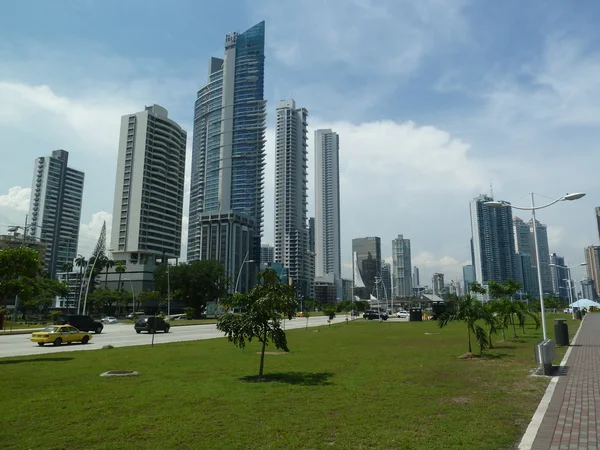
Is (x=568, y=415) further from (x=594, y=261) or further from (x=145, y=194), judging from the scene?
(x=594, y=261)

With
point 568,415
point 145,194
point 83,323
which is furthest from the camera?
point 145,194

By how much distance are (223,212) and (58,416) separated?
17915 centimetres

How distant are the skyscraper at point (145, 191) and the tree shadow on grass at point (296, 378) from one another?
5642 inches

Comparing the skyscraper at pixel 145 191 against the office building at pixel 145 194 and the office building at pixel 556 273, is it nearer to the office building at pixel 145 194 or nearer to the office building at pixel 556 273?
the office building at pixel 145 194

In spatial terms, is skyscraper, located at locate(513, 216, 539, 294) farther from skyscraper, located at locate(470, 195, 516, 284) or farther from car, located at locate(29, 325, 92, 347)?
car, located at locate(29, 325, 92, 347)

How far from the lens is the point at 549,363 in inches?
572

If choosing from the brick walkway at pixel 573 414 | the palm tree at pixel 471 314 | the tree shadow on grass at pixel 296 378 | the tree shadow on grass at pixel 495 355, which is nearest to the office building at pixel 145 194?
the palm tree at pixel 471 314

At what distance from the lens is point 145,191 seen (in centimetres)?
15225

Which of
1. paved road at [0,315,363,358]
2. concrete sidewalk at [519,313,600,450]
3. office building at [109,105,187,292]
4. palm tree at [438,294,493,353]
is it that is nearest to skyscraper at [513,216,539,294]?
paved road at [0,315,363,358]

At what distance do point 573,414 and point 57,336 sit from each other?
30687 mm

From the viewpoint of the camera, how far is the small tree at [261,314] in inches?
539

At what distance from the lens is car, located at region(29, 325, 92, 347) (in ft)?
95.6

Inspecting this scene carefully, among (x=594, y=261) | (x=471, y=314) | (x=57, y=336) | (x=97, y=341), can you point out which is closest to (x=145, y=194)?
(x=97, y=341)

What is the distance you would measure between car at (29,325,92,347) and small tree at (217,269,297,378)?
69.6ft
